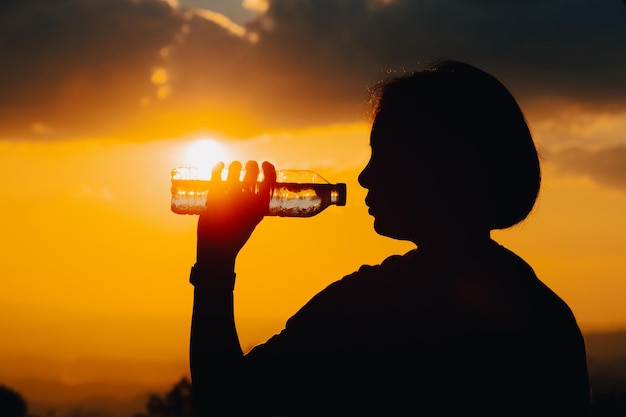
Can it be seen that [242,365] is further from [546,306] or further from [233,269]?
[546,306]

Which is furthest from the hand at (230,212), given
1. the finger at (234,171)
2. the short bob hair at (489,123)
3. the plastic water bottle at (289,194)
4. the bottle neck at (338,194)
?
the bottle neck at (338,194)

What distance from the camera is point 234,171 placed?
2387mm

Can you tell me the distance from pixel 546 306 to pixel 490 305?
142mm

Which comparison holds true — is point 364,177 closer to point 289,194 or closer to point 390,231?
point 390,231

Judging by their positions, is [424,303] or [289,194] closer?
[424,303]

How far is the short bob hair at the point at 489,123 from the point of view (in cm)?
237

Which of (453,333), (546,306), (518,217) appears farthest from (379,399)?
(518,217)

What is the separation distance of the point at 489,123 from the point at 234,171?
2.06 ft

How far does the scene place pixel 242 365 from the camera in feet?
7.60

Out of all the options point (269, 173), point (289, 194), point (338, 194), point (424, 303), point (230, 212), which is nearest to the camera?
point (424, 303)

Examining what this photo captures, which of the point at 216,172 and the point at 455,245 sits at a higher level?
the point at 216,172

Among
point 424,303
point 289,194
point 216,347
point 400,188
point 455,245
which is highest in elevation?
point 289,194

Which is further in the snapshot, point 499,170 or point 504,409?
point 499,170

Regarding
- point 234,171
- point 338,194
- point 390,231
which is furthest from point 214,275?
point 338,194
